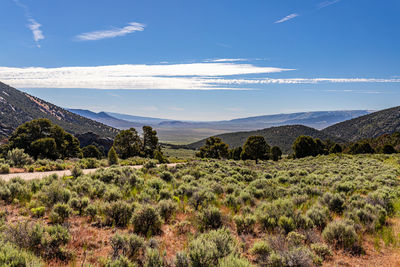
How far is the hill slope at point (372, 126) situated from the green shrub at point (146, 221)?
177992 mm

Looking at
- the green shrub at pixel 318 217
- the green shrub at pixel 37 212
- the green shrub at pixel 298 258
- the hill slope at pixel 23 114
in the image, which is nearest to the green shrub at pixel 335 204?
the green shrub at pixel 318 217

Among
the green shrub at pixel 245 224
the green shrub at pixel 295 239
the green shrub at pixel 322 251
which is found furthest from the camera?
the green shrub at pixel 245 224

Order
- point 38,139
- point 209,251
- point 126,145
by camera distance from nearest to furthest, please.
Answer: point 209,251 < point 38,139 < point 126,145

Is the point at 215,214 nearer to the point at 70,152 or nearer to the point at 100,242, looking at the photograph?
the point at 100,242

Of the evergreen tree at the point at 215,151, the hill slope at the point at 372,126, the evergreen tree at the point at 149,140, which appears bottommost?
the evergreen tree at the point at 215,151

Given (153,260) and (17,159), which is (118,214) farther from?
(17,159)

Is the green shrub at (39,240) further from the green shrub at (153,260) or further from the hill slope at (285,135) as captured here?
the hill slope at (285,135)

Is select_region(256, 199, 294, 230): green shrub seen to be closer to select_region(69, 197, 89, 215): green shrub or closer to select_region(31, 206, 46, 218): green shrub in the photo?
select_region(69, 197, 89, 215): green shrub

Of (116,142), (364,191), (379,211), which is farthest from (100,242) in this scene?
(116,142)

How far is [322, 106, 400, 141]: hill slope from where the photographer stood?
14338 centimetres

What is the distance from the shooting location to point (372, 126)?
153125mm

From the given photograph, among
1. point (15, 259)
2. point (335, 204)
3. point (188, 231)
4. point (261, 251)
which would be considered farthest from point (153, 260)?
point (335, 204)

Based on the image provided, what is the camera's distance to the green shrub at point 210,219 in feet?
20.5

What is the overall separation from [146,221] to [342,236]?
5.24m
